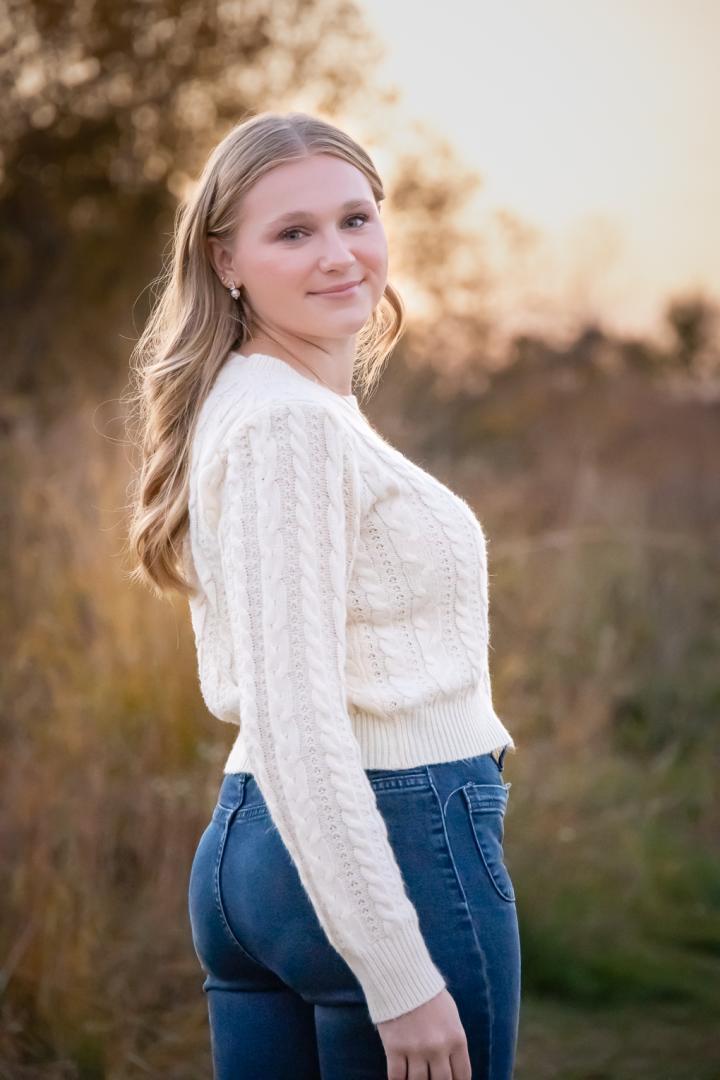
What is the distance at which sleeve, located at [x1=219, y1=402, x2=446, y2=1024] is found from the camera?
1.41m

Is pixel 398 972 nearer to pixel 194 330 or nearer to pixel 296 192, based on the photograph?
pixel 194 330

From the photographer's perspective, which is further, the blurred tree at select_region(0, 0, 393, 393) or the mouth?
the blurred tree at select_region(0, 0, 393, 393)

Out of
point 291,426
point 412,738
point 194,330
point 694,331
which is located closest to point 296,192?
point 194,330

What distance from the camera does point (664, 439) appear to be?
9.69m

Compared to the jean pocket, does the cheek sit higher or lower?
higher

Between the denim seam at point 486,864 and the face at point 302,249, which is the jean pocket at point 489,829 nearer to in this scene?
the denim seam at point 486,864

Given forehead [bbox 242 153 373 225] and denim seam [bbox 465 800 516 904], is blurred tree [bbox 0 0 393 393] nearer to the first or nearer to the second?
forehead [bbox 242 153 373 225]

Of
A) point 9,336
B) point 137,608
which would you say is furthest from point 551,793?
point 9,336

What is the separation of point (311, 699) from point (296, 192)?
29.1 inches

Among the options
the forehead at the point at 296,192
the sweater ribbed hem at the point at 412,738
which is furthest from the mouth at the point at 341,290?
the sweater ribbed hem at the point at 412,738

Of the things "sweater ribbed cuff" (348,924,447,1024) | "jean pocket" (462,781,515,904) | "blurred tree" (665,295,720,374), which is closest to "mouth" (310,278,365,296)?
"jean pocket" (462,781,515,904)

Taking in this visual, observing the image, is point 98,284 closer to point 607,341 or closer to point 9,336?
point 9,336

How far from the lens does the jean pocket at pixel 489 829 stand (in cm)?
158

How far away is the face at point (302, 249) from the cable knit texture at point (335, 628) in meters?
0.10
